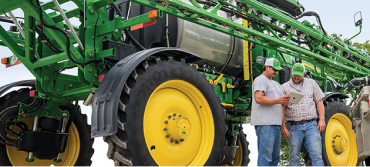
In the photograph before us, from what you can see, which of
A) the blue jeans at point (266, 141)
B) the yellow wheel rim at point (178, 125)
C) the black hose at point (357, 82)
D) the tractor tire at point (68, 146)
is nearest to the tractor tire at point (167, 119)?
the yellow wheel rim at point (178, 125)

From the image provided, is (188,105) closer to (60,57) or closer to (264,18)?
(60,57)

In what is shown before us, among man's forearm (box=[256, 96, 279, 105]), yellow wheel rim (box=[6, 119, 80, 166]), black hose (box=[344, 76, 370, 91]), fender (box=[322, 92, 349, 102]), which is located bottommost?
yellow wheel rim (box=[6, 119, 80, 166])

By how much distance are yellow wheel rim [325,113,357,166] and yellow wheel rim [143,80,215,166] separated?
3345 millimetres

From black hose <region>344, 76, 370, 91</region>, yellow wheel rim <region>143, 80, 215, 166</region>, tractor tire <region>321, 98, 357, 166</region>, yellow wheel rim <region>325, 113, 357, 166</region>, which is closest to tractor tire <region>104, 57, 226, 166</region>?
yellow wheel rim <region>143, 80, 215, 166</region>

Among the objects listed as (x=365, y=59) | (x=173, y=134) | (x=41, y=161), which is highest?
(x=365, y=59)

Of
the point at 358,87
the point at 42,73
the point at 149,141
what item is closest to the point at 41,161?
the point at 42,73

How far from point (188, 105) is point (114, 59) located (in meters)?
1.15

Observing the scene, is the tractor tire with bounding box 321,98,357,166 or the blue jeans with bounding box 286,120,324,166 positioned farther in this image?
the tractor tire with bounding box 321,98,357,166

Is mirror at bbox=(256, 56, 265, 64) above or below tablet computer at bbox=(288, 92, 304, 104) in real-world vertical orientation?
above

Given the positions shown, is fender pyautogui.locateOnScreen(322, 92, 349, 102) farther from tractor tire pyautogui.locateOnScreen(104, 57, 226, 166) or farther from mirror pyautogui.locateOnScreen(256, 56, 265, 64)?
tractor tire pyautogui.locateOnScreen(104, 57, 226, 166)

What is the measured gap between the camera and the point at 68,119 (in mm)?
6848

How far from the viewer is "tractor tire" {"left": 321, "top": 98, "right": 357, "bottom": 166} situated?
7691 millimetres

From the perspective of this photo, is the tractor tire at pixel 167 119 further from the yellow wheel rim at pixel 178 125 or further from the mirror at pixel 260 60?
the mirror at pixel 260 60

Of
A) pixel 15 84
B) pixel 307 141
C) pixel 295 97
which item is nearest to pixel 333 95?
pixel 307 141
